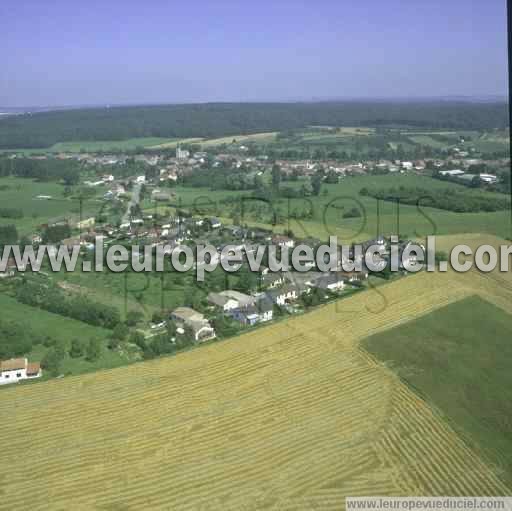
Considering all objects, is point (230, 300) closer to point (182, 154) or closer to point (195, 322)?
point (195, 322)

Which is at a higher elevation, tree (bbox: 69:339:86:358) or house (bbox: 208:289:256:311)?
house (bbox: 208:289:256:311)

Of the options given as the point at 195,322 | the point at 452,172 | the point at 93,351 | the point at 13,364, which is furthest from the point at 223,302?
the point at 452,172

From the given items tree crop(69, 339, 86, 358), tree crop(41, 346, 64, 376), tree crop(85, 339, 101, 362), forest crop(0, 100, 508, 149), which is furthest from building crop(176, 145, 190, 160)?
tree crop(41, 346, 64, 376)

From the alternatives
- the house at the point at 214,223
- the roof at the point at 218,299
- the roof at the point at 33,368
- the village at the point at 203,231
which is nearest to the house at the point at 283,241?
the village at the point at 203,231

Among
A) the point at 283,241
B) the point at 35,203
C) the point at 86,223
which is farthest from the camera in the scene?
the point at 35,203

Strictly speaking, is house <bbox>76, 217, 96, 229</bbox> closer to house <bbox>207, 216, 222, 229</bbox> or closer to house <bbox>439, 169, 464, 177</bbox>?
house <bbox>207, 216, 222, 229</bbox>

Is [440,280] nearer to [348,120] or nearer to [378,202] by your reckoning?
[378,202]

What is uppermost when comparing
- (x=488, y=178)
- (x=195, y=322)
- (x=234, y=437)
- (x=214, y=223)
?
(x=488, y=178)
